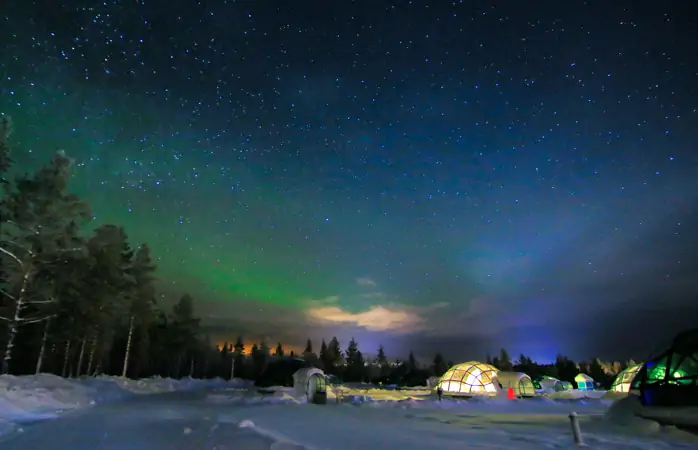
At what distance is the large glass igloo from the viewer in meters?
15.3

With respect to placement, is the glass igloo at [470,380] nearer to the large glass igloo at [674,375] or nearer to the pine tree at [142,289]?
the large glass igloo at [674,375]

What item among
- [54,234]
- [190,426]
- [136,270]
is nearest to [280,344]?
[136,270]

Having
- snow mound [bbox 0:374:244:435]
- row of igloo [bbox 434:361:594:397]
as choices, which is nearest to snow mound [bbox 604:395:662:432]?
snow mound [bbox 0:374:244:435]

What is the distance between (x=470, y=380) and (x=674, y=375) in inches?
1193

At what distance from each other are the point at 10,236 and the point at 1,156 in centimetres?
514

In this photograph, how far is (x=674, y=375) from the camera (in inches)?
690

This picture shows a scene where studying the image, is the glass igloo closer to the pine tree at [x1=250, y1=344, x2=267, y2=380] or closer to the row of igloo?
the row of igloo

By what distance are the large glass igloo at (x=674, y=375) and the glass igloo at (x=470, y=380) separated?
91.0 ft

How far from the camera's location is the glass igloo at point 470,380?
44.3 metres

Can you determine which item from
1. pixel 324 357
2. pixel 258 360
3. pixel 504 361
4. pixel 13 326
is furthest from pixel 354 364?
pixel 13 326

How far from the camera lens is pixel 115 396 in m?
28.2

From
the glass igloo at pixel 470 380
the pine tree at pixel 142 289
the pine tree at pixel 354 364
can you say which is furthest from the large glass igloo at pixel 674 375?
the pine tree at pixel 354 364

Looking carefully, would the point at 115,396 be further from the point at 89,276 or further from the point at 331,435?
the point at 331,435

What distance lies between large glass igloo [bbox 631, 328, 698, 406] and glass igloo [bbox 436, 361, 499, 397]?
27.7m
